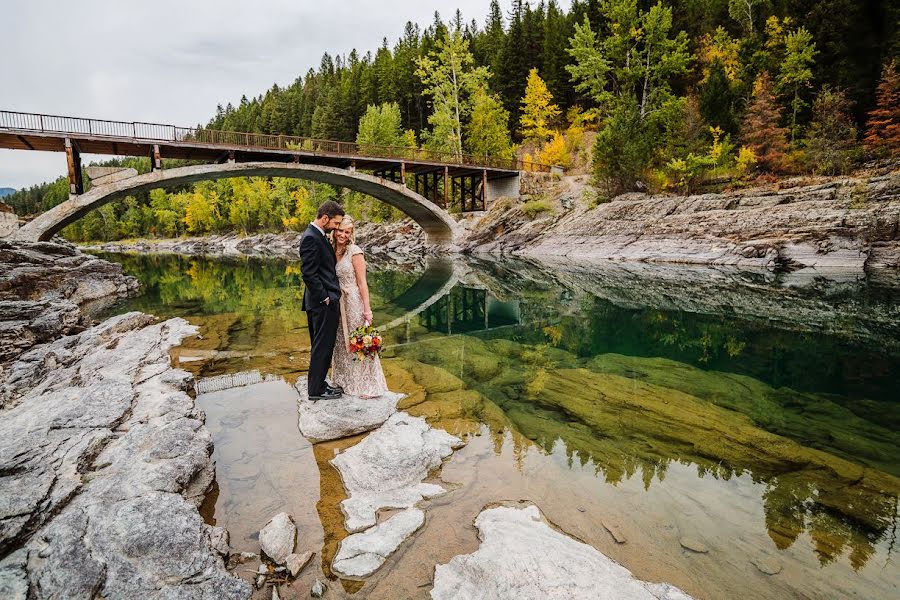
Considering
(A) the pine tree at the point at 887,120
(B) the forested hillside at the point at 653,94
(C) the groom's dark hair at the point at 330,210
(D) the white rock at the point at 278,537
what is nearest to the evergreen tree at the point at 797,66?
(B) the forested hillside at the point at 653,94

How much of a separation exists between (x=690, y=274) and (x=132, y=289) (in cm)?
2540

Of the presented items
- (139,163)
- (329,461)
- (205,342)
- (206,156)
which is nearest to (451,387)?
(329,461)

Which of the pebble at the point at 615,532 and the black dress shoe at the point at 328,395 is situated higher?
the black dress shoe at the point at 328,395

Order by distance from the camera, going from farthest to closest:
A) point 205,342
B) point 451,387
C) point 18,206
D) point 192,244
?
point 18,206 < point 192,244 < point 205,342 < point 451,387

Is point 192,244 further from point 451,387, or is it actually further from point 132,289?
point 451,387

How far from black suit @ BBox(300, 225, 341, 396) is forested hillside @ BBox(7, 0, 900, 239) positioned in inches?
1048

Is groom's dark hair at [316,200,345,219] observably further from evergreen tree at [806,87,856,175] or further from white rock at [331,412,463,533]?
evergreen tree at [806,87,856,175]

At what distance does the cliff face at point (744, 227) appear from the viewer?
17.8m

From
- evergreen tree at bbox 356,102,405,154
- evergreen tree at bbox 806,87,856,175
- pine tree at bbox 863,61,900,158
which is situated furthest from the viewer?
evergreen tree at bbox 356,102,405,154

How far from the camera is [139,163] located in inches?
4294

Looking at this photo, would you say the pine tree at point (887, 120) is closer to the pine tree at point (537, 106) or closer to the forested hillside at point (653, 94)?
the forested hillside at point (653, 94)

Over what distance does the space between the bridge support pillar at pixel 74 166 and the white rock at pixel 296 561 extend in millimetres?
25582

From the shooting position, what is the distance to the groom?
4.64m

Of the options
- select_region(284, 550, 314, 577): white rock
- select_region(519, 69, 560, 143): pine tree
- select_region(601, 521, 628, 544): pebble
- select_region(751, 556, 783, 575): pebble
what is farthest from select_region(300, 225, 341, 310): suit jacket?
select_region(519, 69, 560, 143): pine tree
